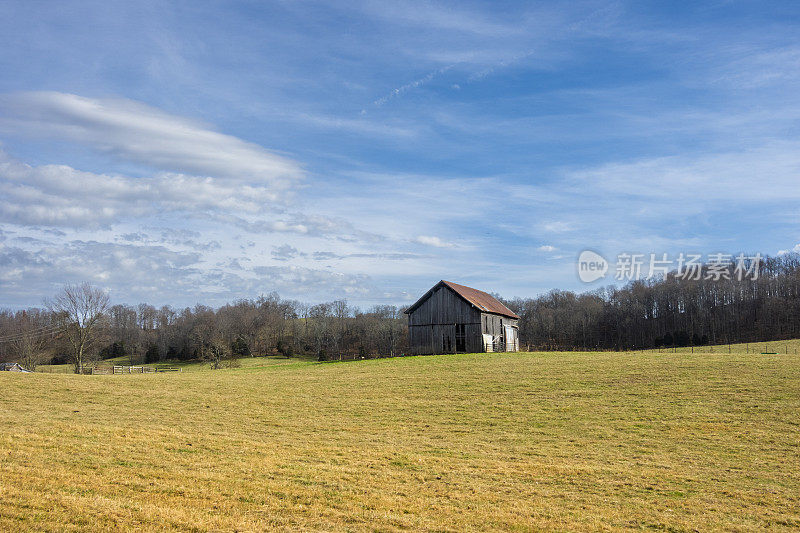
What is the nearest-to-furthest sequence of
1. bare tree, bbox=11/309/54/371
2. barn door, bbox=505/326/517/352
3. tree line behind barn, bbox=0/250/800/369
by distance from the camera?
barn door, bbox=505/326/517/352 → bare tree, bbox=11/309/54/371 → tree line behind barn, bbox=0/250/800/369

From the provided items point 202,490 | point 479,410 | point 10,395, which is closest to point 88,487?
point 202,490

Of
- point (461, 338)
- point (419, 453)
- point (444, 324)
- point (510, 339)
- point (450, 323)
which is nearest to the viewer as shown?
point (419, 453)

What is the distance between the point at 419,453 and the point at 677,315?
339 ft

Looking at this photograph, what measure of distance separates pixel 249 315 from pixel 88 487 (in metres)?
109

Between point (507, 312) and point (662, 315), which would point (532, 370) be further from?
point (662, 315)

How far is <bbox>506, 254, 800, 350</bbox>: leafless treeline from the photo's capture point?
Result: 315 feet

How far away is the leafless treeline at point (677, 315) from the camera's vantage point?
3784 inches

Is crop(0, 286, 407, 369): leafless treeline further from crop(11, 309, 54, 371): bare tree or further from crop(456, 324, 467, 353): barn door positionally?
crop(456, 324, 467, 353): barn door

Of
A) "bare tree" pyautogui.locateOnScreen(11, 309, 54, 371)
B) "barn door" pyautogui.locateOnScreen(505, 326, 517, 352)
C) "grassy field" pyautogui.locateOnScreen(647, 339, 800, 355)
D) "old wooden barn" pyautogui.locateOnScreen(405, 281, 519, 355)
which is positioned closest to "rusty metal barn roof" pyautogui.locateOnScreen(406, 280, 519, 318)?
"old wooden barn" pyautogui.locateOnScreen(405, 281, 519, 355)

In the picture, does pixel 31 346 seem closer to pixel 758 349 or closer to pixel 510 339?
pixel 510 339

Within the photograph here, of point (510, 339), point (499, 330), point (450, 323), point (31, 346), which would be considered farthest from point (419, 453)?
point (31, 346)

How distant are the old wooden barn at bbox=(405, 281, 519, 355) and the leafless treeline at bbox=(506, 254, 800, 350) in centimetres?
4346

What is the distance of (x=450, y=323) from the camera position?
177ft

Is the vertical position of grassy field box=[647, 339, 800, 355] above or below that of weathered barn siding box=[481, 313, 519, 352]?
below
